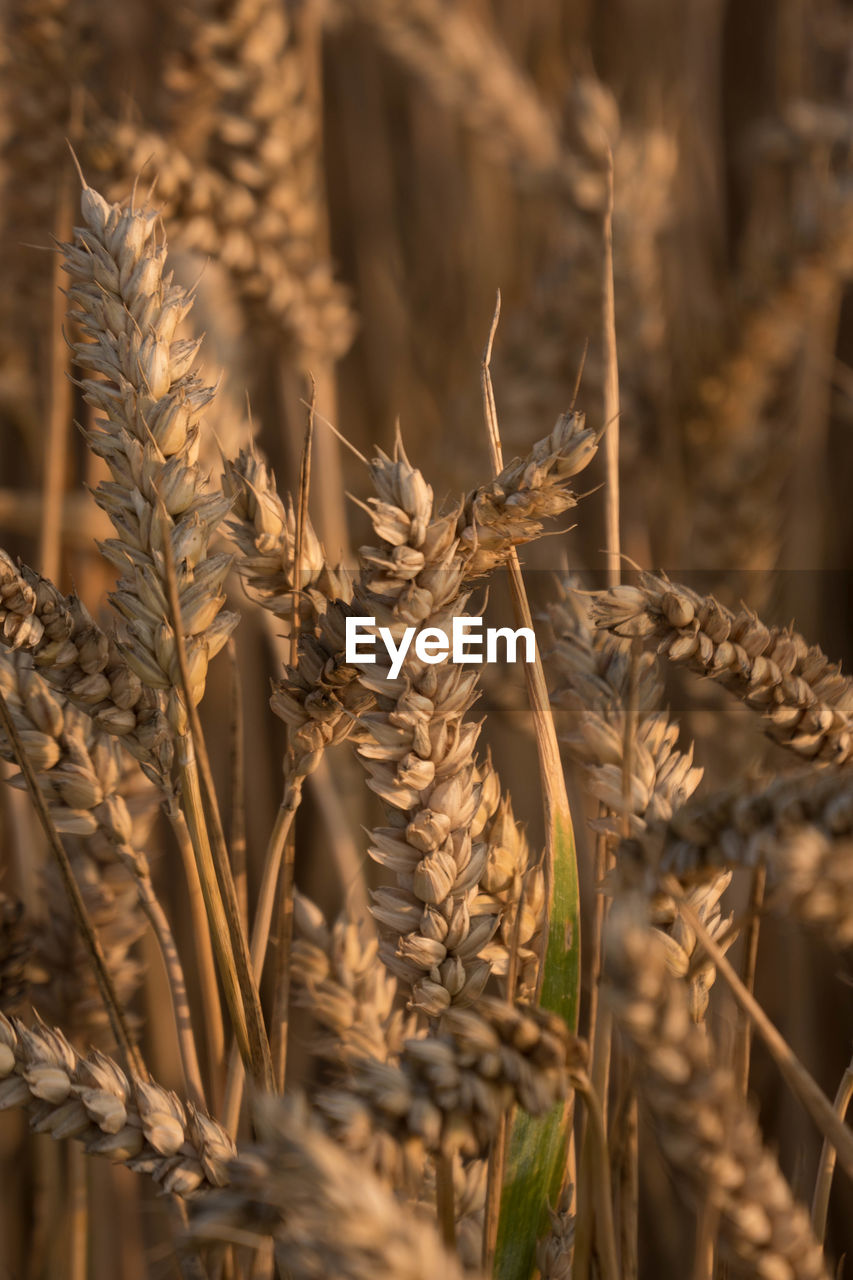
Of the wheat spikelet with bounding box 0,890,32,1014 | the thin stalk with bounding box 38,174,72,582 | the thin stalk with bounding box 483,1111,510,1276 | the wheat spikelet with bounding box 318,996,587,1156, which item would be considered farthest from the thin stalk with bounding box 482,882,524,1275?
the thin stalk with bounding box 38,174,72,582

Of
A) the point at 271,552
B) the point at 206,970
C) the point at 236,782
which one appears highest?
the point at 271,552

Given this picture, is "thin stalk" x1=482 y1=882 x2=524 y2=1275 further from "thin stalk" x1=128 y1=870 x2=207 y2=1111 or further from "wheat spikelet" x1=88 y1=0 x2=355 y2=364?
"wheat spikelet" x1=88 y1=0 x2=355 y2=364

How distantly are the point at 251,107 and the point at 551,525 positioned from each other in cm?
62

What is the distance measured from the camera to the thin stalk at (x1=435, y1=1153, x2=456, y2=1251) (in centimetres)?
42

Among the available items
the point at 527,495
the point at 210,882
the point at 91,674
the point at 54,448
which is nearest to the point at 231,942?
the point at 210,882

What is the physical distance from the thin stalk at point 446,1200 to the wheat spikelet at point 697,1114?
92 millimetres

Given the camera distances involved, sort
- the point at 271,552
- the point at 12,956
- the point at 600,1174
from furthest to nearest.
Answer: the point at 12,956
the point at 271,552
the point at 600,1174

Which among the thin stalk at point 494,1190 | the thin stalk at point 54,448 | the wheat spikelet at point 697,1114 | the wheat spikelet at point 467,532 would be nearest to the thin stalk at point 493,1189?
the thin stalk at point 494,1190

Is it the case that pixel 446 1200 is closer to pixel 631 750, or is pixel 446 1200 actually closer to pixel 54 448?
pixel 631 750

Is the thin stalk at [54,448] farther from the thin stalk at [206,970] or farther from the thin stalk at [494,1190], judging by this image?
the thin stalk at [494,1190]

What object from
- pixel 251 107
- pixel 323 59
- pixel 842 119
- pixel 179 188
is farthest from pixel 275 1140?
pixel 323 59

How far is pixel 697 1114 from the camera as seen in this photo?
35 cm

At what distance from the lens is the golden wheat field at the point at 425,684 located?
1.26 feet

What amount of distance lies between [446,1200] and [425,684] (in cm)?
22
